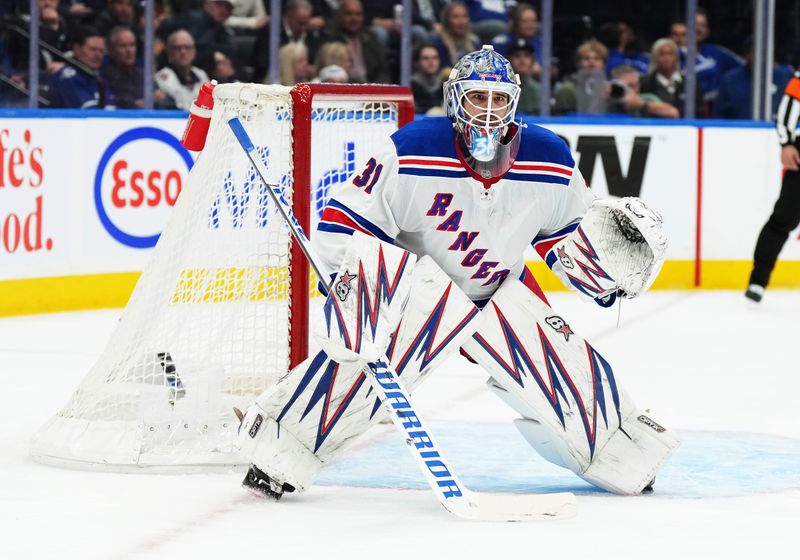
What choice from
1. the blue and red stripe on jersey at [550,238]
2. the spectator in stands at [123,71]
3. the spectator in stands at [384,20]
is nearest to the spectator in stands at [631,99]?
the spectator in stands at [384,20]

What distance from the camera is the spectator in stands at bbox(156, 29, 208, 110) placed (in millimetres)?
7102

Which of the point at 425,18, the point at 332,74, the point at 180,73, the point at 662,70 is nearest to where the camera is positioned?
the point at 180,73

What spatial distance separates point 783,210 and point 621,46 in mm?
1786

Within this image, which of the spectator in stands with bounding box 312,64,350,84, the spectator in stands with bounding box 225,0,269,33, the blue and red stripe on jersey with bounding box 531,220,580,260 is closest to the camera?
the blue and red stripe on jersey with bounding box 531,220,580,260

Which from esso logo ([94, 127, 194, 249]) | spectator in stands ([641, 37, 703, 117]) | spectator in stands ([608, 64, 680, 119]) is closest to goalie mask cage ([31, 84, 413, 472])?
esso logo ([94, 127, 194, 249])

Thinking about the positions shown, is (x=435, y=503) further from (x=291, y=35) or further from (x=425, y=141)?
(x=291, y=35)

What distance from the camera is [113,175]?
6.15 metres

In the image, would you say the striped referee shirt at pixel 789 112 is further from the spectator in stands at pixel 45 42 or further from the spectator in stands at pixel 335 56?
the spectator in stands at pixel 45 42

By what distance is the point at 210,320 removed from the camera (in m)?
3.45

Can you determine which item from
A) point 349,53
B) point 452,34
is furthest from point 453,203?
point 452,34

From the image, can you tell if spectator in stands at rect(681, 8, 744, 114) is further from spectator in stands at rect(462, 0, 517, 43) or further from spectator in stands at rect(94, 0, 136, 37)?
spectator in stands at rect(94, 0, 136, 37)

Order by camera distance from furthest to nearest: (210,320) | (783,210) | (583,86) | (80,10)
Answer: (583,86) → (80,10) → (783,210) → (210,320)

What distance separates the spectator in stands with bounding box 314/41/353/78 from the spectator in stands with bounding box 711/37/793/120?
6.54 feet

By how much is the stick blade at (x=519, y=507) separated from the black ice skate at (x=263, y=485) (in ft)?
1.26
